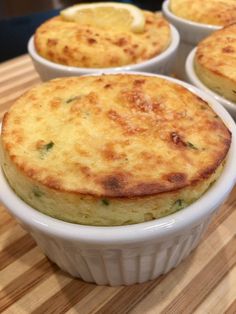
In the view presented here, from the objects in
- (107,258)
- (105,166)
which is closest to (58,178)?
(105,166)

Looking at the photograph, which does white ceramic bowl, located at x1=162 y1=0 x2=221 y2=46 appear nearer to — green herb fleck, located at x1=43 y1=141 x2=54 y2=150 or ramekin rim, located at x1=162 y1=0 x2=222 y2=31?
ramekin rim, located at x1=162 y1=0 x2=222 y2=31

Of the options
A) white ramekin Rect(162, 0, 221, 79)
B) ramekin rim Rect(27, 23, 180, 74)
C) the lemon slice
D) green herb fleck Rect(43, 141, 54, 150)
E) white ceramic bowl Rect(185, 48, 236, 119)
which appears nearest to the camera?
green herb fleck Rect(43, 141, 54, 150)

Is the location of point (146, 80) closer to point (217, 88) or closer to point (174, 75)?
point (217, 88)

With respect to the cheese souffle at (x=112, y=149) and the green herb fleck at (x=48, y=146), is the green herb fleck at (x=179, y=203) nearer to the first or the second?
the cheese souffle at (x=112, y=149)

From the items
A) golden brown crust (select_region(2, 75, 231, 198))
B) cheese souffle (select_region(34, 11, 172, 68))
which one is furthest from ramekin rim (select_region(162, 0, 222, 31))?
golden brown crust (select_region(2, 75, 231, 198))

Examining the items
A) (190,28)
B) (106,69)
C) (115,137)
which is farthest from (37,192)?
(190,28)

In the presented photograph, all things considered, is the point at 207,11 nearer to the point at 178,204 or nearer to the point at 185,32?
the point at 185,32

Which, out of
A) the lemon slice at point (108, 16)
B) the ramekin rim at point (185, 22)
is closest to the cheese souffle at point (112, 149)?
the lemon slice at point (108, 16)
